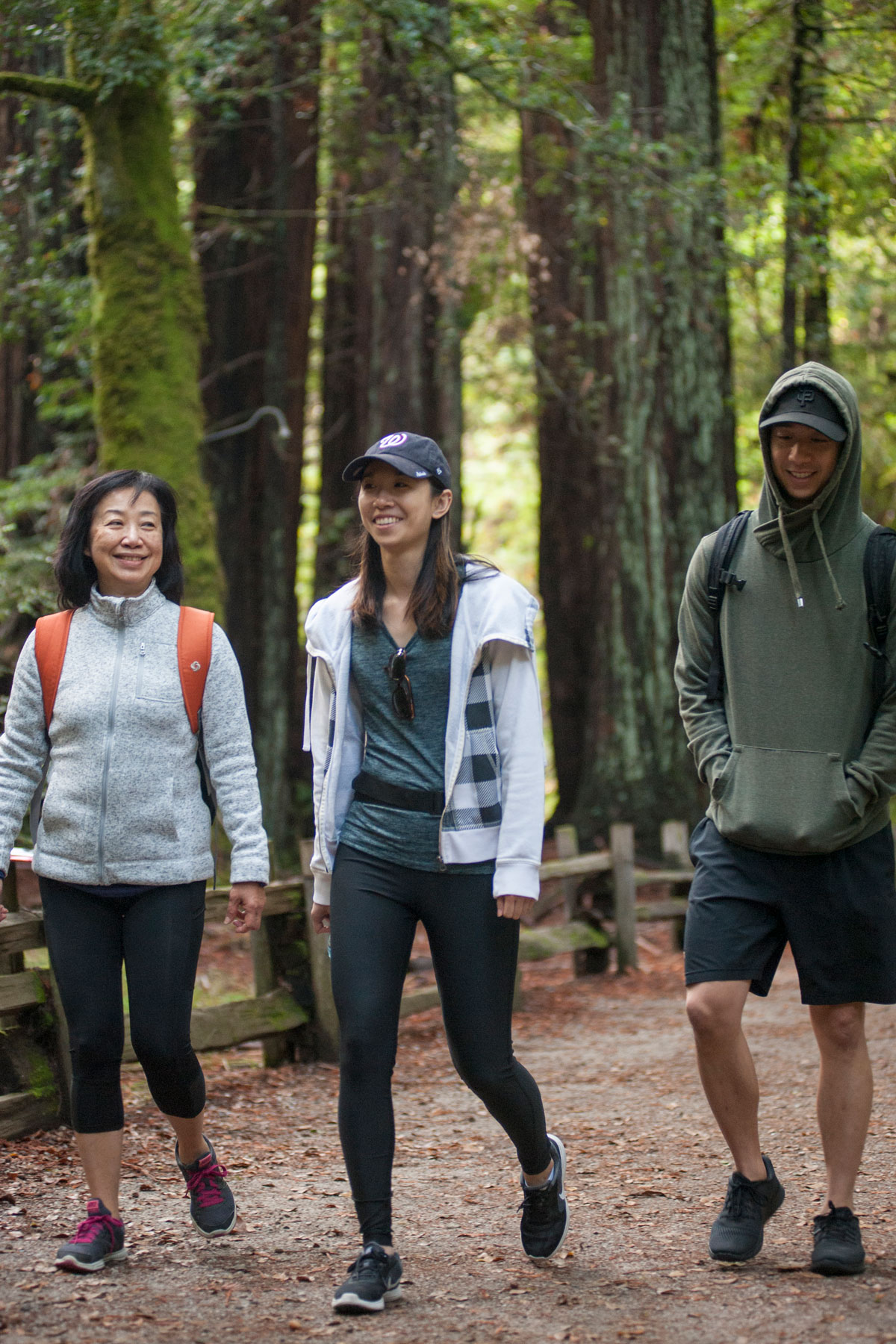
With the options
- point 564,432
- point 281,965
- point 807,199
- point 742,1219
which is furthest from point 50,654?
point 564,432

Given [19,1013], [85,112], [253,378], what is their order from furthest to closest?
[253,378]
[85,112]
[19,1013]

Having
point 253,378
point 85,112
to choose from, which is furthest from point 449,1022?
point 253,378

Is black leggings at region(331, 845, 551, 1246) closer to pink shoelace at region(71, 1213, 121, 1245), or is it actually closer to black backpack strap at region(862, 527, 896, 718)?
pink shoelace at region(71, 1213, 121, 1245)

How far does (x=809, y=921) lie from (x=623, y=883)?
609cm

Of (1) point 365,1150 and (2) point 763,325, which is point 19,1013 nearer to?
(1) point 365,1150

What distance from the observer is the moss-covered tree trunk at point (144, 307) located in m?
9.10

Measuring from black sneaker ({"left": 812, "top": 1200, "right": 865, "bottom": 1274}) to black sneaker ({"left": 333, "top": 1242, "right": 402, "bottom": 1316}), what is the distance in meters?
1.16

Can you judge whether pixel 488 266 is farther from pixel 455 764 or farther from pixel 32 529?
pixel 455 764

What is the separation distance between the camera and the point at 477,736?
3828 mm

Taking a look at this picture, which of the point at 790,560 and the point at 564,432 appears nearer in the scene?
the point at 790,560

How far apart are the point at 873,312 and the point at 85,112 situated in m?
11.9

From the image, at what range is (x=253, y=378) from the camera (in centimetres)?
1395

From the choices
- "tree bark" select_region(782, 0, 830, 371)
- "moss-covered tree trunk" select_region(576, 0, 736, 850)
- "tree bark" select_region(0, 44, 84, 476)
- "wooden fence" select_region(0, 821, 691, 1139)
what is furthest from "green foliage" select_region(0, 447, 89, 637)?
"tree bark" select_region(782, 0, 830, 371)

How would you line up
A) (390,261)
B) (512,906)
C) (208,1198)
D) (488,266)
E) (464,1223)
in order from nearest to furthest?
(512,906)
(208,1198)
(464,1223)
(488,266)
(390,261)
